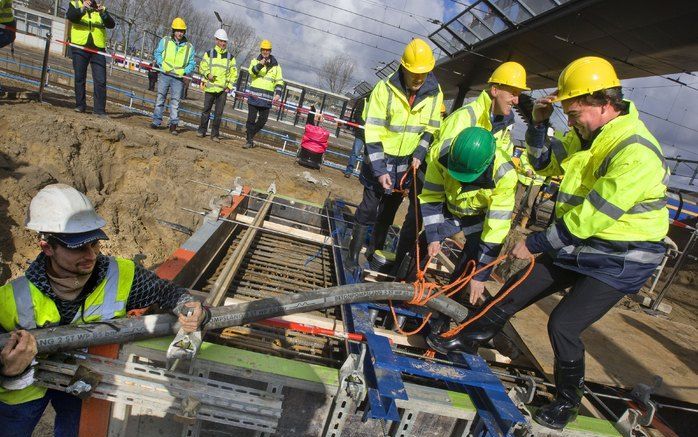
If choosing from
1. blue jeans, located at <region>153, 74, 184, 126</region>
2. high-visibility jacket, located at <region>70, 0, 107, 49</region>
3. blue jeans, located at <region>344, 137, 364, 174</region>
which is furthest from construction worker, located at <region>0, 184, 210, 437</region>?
blue jeans, located at <region>344, 137, 364, 174</region>

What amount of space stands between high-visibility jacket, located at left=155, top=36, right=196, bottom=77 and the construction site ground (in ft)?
4.06

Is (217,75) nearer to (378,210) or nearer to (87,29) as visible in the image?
(87,29)

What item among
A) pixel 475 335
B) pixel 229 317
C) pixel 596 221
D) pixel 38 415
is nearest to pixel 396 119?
pixel 475 335

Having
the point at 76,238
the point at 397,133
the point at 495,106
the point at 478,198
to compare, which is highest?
the point at 495,106

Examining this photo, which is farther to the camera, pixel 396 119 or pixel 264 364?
pixel 396 119

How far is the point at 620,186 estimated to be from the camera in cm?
218

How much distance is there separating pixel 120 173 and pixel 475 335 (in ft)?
22.1

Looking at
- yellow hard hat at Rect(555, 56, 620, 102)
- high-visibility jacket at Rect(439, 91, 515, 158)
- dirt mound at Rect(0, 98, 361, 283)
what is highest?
yellow hard hat at Rect(555, 56, 620, 102)

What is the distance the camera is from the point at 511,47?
1344cm

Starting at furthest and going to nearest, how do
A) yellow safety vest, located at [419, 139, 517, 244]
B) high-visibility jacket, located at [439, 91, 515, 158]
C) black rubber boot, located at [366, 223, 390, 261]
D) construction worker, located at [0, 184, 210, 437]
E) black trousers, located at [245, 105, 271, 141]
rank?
black trousers, located at [245, 105, 271, 141]
black rubber boot, located at [366, 223, 390, 261]
high-visibility jacket, located at [439, 91, 515, 158]
yellow safety vest, located at [419, 139, 517, 244]
construction worker, located at [0, 184, 210, 437]

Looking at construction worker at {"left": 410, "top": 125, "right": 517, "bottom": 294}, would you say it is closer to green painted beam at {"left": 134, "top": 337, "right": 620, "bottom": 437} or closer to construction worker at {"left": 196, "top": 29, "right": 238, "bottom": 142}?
green painted beam at {"left": 134, "top": 337, "right": 620, "bottom": 437}

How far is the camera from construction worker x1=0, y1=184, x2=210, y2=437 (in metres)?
1.86

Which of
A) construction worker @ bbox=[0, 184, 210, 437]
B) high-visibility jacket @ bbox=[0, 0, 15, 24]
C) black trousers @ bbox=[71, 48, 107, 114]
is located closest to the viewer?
construction worker @ bbox=[0, 184, 210, 437]

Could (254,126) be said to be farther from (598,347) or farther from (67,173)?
(598,347)
